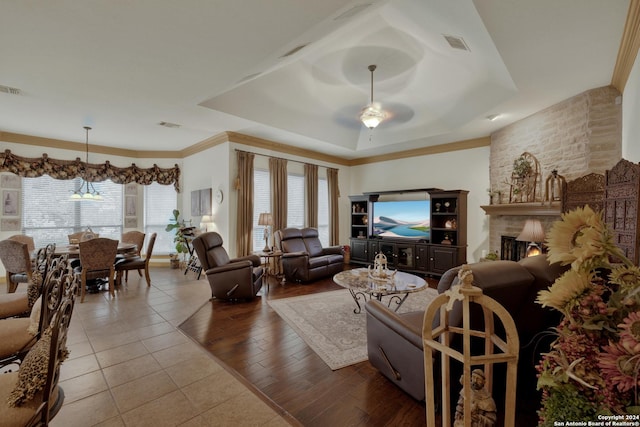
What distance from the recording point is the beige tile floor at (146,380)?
192cm

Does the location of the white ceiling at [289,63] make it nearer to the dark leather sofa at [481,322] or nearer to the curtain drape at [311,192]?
the curtain drape at [311,192]

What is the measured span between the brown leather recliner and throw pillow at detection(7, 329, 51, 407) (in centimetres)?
419

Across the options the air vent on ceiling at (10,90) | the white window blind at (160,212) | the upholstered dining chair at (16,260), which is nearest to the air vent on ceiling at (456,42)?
the air vent on ceiling at (10,90)

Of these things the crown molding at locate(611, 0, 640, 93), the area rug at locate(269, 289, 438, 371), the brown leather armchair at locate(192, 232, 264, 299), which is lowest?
the area rug at locate(269, 289, 438, 371)

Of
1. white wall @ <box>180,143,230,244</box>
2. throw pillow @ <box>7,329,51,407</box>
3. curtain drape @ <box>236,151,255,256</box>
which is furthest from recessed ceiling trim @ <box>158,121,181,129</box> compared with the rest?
throw pillow @ <box>7,329,51,407</box>

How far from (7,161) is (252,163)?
4576 millimetres

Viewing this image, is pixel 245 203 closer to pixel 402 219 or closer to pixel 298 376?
pixel 402 219

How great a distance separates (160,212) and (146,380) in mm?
5806

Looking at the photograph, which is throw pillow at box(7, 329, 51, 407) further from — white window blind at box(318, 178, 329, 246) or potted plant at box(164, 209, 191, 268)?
white window blind at box(318, 178, 329, 246)

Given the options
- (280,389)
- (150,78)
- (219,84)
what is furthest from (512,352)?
(150,78)

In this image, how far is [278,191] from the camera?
6.34 metres

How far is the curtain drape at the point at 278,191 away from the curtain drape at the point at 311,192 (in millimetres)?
714

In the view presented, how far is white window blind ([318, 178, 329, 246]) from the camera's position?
7.52 m

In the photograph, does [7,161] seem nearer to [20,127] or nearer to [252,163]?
[20,127]
